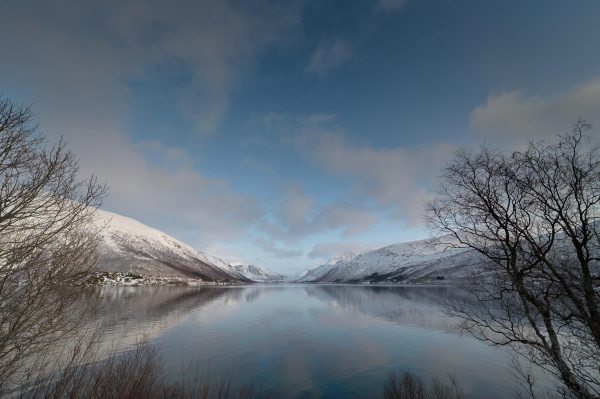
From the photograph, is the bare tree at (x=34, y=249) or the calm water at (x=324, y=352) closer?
the bare tree at (x=34, y=249)

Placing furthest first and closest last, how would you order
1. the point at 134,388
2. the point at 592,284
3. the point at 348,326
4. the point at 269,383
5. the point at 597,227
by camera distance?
the point at 348,326, the point at 269,383, the point at 134,388, the point at 597,227, the point at 592,284

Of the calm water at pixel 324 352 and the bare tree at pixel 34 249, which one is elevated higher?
the bare tree at pixel 34 249

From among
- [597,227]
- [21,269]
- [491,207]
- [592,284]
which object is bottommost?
[592,284]

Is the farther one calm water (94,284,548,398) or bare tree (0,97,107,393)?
calm water (94,284,548,398)

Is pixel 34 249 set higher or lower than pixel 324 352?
higher

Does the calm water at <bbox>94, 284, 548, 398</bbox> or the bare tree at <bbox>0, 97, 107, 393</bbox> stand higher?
the bare tree at <bbox>0, 97, 107, 393</bbox>

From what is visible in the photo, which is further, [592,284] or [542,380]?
[542,380]

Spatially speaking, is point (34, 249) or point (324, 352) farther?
point (324, 352)

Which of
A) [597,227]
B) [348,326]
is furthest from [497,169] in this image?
[348,326]

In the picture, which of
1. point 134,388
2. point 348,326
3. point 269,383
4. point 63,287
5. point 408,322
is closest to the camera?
point 63,287

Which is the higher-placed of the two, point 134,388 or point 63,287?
point 63,287

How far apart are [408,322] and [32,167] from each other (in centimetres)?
5052

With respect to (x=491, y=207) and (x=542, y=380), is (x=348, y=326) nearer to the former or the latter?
(x=542, y=380)

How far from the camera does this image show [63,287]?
32.6 feet
